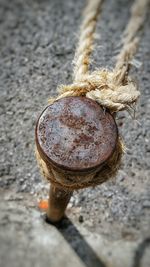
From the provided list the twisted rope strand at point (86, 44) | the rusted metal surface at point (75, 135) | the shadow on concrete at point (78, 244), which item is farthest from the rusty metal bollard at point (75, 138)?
the shadow on concrete at point (78, 244)

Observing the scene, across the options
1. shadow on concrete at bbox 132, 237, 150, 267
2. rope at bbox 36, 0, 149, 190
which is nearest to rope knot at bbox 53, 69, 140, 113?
rope at bbox 36, 0, 149, 190

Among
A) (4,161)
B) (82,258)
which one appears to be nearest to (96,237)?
(82,258)

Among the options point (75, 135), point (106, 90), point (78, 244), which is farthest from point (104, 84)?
point (78, 244)

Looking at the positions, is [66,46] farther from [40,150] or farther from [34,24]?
[40,150]

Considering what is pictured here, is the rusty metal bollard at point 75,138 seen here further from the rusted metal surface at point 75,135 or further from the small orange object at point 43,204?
the small orange object at point 43,204

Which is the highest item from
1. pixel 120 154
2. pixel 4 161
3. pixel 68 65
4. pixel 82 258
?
pixel 120 154

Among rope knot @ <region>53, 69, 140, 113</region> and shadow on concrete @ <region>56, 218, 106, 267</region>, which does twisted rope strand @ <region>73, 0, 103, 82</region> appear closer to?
rope knot @ <region>53, 69, 140, 113</region>

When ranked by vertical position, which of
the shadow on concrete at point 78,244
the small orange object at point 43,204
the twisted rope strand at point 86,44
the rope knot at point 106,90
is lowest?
the shadow on concrete at point 78,244

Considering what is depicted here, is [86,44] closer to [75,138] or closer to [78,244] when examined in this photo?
[75,138]
